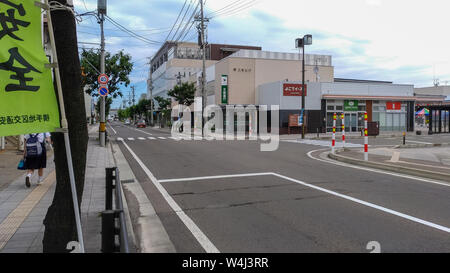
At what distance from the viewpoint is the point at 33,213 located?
6.12 metres

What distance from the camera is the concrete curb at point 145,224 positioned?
188 inches

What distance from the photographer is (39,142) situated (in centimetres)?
853

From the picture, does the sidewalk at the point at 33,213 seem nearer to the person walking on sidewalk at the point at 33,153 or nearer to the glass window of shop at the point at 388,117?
the person walking on sidewalk at the point at 33,153

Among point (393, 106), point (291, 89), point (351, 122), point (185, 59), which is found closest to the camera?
point (291, 89)

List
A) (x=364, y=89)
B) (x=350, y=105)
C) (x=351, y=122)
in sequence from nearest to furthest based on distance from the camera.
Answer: (x=351, y=122) < (x=350, y=105) < (x=364, y=89)

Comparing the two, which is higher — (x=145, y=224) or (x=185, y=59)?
(x=185, y=59)

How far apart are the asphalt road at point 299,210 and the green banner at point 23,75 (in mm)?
2532

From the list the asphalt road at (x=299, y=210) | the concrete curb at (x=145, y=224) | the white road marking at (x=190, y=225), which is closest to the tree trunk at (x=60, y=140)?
the concrete curb at (x=145, y=224)

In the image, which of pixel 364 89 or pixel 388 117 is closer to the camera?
pixel 364 89

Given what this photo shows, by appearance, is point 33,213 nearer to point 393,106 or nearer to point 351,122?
point 351,122

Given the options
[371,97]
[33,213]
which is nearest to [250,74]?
[371,97]

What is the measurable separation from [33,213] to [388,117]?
39.0 meters

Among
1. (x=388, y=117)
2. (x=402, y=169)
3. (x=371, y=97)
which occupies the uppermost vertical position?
(x=371, y=97)

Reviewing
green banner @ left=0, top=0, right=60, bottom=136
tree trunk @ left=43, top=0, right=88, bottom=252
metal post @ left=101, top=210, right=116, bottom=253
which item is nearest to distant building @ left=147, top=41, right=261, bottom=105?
tree trunk @ left=43, top=0, right=88, bottom=252
